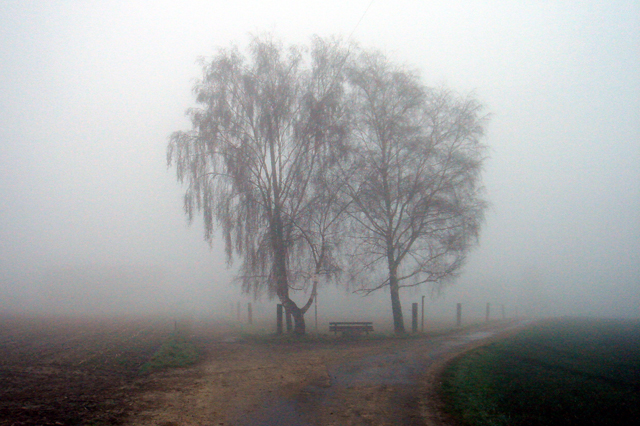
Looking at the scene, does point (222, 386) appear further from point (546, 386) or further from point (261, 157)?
point (261, 157)

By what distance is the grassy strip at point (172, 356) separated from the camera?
11797 millimetres

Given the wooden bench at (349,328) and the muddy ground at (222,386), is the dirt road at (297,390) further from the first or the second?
the wooden bench at (349,328)

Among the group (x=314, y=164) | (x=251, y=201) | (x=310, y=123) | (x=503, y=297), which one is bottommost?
(x=503, y=297)

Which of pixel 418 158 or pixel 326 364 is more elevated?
pixel 418 158

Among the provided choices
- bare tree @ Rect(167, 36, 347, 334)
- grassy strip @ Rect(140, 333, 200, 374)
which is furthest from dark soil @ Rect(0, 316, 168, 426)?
bare tree @ Rect(167, 36, 347, 334)

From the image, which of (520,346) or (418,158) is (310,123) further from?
(520,346)

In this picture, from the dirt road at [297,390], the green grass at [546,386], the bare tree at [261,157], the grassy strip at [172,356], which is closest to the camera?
the green grass at [546,386]

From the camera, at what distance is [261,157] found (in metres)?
21.4

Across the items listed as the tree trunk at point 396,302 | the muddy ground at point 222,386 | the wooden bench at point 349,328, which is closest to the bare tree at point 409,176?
the tree trunk at point 396,302

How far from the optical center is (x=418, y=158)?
2270cm

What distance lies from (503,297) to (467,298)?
10130mm

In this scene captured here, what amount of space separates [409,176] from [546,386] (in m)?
14.9

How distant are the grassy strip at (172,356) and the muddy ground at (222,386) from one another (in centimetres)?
37

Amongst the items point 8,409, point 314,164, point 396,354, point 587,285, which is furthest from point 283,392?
point 587,285
